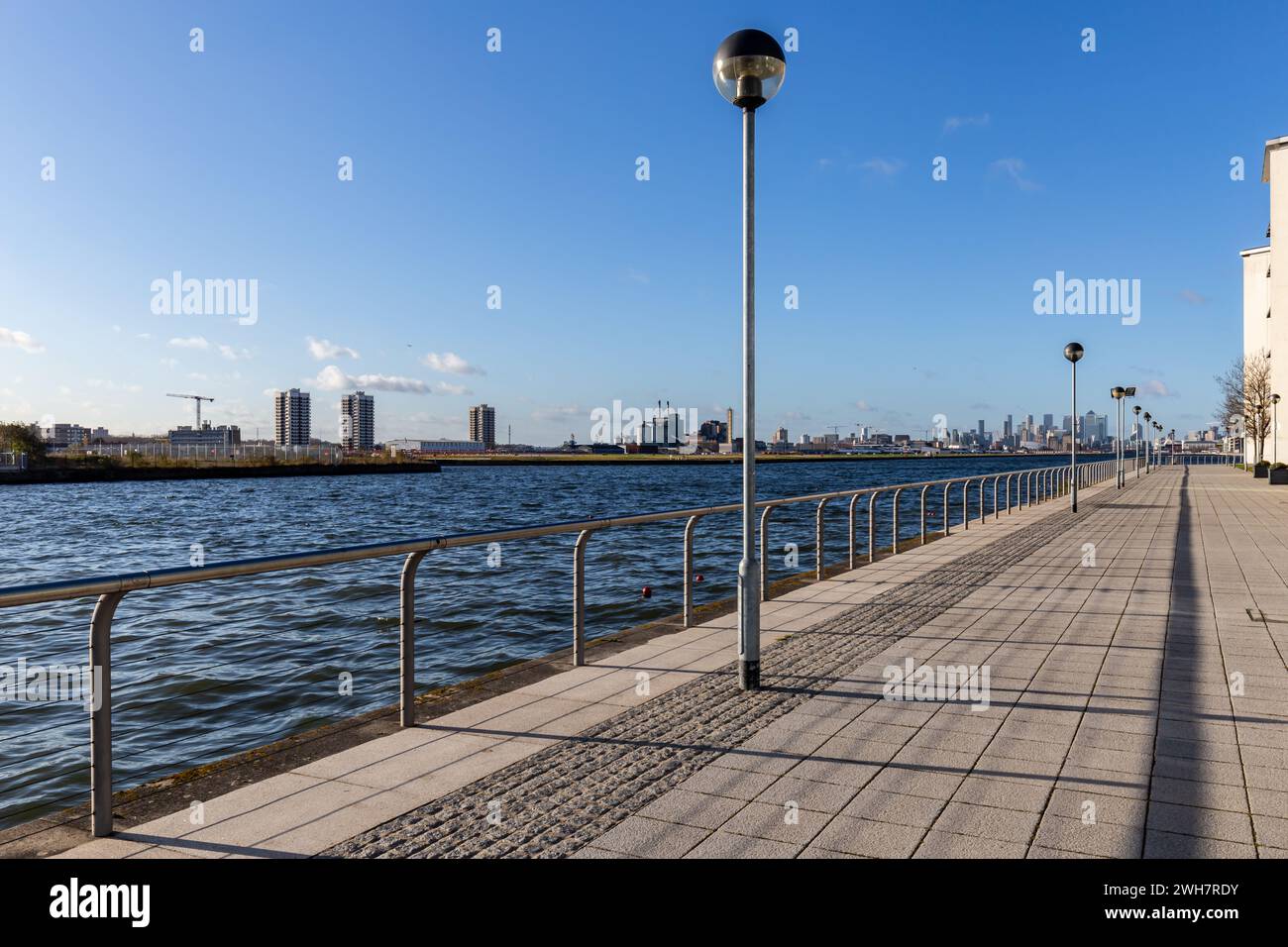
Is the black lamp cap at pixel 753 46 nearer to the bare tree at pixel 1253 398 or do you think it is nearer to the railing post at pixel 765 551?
the railing post at pixel 765 551

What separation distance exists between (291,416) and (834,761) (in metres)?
210

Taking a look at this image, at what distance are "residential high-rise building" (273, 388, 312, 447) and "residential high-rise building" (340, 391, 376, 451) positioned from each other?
753 inches

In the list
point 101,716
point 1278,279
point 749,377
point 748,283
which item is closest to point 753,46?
point 748,283

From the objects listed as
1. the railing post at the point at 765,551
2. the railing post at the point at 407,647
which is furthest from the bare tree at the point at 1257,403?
the railing post at the point at 407,647

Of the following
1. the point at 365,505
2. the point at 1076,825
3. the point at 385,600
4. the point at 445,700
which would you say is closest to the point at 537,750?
the point at 445,700

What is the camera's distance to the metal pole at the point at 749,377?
216 inches

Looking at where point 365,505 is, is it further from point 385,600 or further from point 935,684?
point 935,684

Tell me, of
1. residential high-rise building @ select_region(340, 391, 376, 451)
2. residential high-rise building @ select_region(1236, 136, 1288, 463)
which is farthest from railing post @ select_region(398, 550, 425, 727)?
residential high-rise building @ select_region(340, 391, 376, 451)

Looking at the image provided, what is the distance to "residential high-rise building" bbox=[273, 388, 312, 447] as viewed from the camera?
643 feet

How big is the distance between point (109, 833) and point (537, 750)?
1.87 m

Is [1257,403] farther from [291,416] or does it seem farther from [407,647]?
[291,416]

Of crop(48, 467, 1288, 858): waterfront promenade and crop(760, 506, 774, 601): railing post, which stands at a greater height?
crop(760, 506, 774, 601): railing post

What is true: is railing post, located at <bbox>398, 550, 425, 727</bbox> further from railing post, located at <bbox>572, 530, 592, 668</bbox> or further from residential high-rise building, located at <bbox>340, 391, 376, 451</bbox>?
residential high-rise building, located at <bbox>340, 391, 376, 451</bbox>
